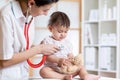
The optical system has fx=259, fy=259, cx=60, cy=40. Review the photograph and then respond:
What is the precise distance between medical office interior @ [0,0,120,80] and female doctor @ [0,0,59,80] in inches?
89.2

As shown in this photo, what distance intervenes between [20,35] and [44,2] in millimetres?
208

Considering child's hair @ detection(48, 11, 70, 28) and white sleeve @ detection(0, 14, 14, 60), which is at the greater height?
child's hair @ detection(48, 11, 70, 28)

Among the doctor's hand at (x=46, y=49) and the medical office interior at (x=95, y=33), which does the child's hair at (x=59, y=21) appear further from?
the medical office interior at (x=95, y=33)

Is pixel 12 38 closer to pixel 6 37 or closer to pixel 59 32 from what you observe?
pixel 6 37

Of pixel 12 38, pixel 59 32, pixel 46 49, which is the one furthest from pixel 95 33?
pixel 12 38

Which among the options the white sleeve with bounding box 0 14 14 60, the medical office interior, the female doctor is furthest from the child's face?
the medical office interior

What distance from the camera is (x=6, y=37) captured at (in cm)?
123

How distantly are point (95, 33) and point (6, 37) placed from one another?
9.15 feet

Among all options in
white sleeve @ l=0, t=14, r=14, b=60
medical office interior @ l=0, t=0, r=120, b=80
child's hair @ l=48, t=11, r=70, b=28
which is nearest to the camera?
white sleeve @ l=0, t=14, r=14, b=60

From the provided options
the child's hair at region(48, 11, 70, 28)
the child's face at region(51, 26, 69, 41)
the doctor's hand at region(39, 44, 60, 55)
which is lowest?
the doctor's hand at region(39, 44, 60, 55)

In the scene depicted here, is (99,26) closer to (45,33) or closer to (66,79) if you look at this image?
(45,33)

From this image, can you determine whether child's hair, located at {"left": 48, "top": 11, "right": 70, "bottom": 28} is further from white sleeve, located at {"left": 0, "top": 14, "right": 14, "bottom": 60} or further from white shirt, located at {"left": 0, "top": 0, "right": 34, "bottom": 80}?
white sleeve, located at {"left": 0, "top": 14, "right": 14, "bottom": 60}

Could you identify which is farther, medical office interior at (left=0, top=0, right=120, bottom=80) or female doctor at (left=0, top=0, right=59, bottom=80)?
medical office interior at (left=0, top=0, right=120, bottom=80)

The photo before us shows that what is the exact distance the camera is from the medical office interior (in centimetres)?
361
